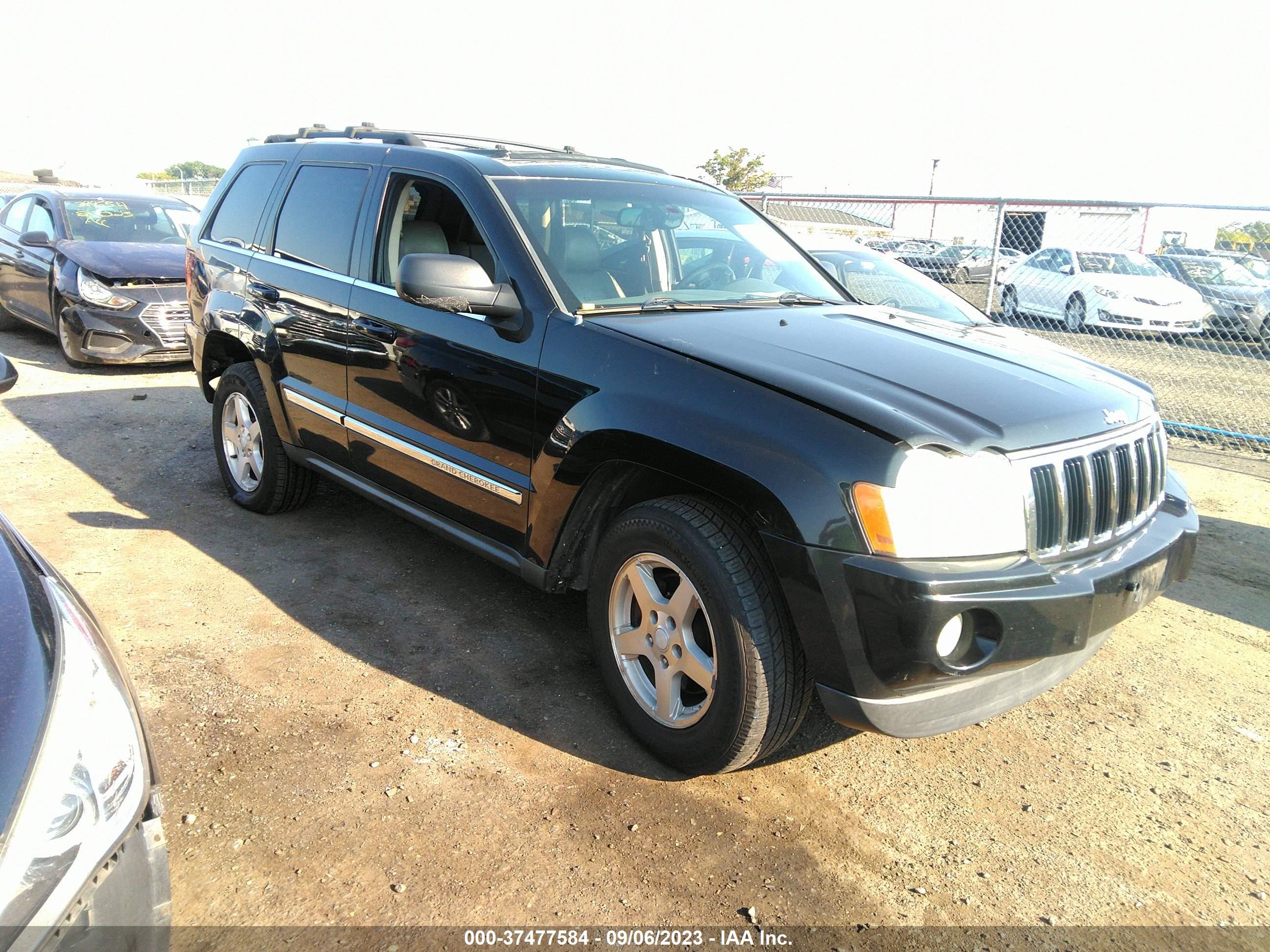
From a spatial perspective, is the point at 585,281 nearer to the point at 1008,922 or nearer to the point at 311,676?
the point at 311,676

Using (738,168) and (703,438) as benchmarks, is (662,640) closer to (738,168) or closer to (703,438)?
(703,438)

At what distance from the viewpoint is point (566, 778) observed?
113 inches

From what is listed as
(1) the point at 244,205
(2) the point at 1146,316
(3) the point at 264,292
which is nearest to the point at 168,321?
(1) the point at 244,205

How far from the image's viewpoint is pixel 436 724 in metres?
3.14

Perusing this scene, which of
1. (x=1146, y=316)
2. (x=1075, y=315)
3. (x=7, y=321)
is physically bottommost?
(x=1075, y=315)

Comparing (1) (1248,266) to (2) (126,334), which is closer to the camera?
(2) (126,334)

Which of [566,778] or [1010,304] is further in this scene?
[1010,304]

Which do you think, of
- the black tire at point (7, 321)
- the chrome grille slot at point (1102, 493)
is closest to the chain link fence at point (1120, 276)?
the chrome grille slot at point (1102, 493)

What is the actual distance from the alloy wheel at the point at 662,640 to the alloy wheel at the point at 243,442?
2.68 metres

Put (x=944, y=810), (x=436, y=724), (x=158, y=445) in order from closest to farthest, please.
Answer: (x=944, y=810), (x=436, y=724), (x=158, y=445)

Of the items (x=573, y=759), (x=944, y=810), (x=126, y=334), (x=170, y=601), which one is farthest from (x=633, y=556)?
(x=126, y=334)

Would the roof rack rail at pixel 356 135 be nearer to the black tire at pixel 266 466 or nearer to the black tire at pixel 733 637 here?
the black tire at pixel 266 466

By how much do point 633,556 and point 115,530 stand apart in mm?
3289

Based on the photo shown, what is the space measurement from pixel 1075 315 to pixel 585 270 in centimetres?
1083
